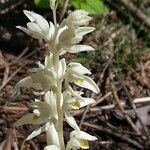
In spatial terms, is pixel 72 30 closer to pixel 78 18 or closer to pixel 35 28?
pixel 78 18

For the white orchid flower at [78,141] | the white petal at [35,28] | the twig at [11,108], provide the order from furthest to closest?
the twig at [11,108], the white orchid flower at [78,141], the white petal at [35,28]

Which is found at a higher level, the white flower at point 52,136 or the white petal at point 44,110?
the white petal at point 44,110

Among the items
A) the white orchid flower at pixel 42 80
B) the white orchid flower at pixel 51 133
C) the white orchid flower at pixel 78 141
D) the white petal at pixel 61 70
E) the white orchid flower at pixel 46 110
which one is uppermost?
the white petal at pixel 61 70

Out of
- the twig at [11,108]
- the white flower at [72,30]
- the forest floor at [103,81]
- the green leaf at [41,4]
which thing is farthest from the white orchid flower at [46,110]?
the green leaf at [41,4]

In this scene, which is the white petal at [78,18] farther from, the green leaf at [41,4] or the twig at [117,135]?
the green leaf at [41,4]

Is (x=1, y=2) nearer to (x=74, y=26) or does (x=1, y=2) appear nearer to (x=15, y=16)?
(x=15, y=16)

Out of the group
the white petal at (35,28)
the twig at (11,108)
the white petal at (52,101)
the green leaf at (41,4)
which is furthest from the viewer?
the green leaf at (41,4)

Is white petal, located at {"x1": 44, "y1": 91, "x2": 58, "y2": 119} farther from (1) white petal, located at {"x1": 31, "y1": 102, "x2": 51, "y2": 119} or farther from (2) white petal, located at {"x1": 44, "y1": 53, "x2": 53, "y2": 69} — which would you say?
(2) white petal, located at {"x1": 44, "y1": 53, "x2": 53, "y2": 69}

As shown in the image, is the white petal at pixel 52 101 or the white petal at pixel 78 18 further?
the white petal at pixel 52 101

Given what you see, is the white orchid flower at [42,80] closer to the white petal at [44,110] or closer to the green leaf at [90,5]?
the white petal at [44,110]
